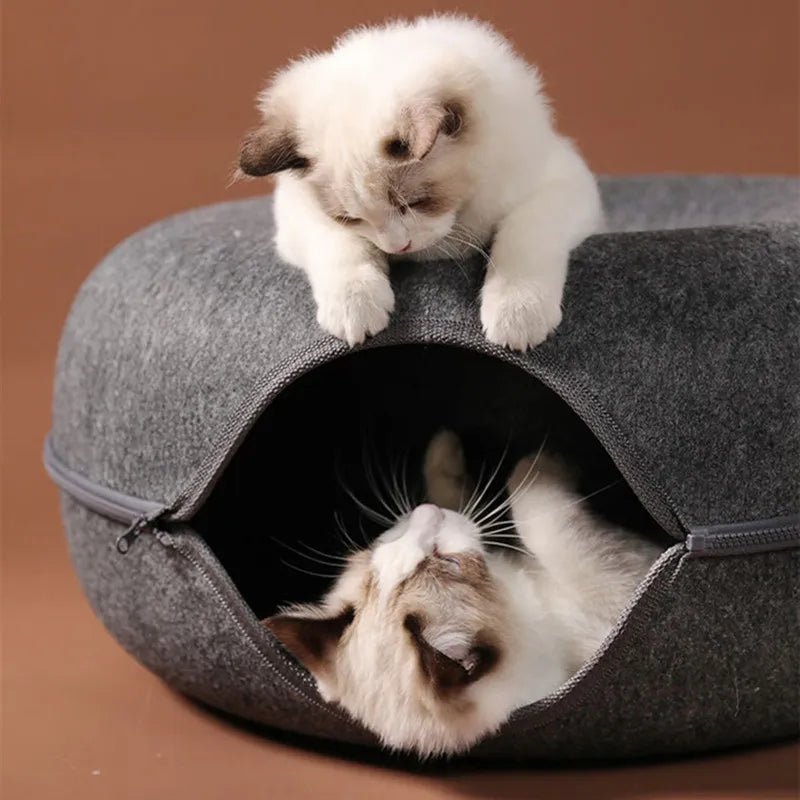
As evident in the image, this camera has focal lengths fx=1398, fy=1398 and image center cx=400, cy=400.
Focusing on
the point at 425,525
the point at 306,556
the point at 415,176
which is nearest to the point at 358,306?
the point at 415,176

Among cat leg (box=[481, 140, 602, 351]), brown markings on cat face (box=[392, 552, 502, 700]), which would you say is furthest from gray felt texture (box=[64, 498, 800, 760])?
cat leg (box=[481, 140, 602, 351])

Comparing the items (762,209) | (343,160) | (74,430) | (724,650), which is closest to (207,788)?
(74,430)

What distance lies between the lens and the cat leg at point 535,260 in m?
1.64

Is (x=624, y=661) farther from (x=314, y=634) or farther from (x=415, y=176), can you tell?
(x=415, y=176)

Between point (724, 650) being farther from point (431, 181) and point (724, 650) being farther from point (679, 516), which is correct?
point (431, 181)

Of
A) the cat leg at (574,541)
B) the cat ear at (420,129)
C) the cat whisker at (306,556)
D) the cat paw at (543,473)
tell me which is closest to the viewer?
the cat ear at (420,129)

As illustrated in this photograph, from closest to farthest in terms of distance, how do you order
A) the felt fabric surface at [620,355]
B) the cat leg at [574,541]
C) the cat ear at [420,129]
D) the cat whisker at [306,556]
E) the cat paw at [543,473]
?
the cat ear at [420,129], the felt fabric surface at [620,355], the cat leg at [574,541], the cat paw at [543,473], the cat whisker at [306,556]

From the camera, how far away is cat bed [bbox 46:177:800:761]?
1.68 metres

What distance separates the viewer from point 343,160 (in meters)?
1.67

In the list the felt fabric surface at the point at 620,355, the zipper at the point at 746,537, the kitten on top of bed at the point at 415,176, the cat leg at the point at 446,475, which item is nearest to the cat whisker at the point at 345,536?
the cat leg at the point at 446,475

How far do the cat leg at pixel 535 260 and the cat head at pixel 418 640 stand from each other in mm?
296

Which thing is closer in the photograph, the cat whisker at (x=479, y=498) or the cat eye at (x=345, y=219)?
the cat eye at (x=345, y=219)

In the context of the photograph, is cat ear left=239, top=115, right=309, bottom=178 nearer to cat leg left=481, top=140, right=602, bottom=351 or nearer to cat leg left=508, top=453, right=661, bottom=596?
cat leg left=481, top=140, right=602, bottom=351

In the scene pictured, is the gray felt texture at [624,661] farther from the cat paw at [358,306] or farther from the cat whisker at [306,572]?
the cat paw at [358,306]
